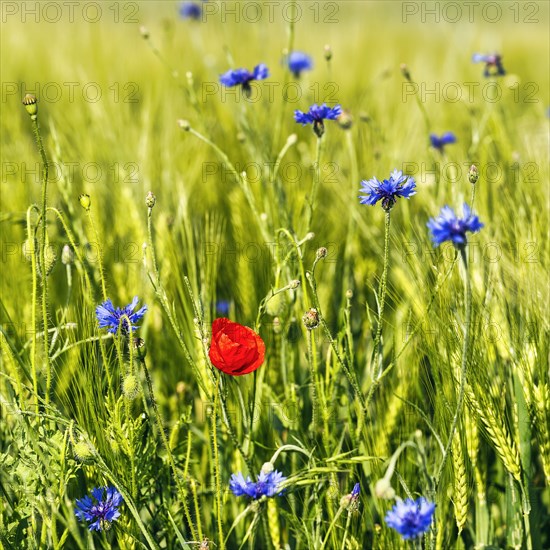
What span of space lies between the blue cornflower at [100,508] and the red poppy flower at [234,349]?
6.5 inches

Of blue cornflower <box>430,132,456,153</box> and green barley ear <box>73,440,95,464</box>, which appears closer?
green barley ear <box>73,440,95,464</box>

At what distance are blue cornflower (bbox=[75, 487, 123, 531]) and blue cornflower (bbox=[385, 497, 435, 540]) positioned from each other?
0.89ft

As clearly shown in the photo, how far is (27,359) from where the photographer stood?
88 cm

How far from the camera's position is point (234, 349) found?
0.64 m

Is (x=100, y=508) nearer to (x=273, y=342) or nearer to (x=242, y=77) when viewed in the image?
(x=273, y=342)

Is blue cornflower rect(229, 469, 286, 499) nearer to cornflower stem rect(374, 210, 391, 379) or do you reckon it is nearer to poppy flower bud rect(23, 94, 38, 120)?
cornflower stem rect(374, 210, 391, 379)

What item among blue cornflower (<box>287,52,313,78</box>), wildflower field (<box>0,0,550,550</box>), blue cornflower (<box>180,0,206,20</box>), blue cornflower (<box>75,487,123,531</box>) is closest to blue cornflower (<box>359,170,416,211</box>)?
wildflower field (<box>0,0,550,550</box>)

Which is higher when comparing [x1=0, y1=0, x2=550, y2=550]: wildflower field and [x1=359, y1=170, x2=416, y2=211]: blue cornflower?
[x1=359, y1=170, x2=416, y2=211]: blue cornflower

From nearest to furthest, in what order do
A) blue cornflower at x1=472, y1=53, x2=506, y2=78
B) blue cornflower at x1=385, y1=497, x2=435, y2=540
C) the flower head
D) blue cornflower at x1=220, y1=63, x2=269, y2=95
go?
1. blue cornflower at x1=385, y1=497, x2=435, y2=540
2. blue cornflower at x1=220, y1=63, x2=269, y2=95
3. blue cornflower at x1=472, y1=53, x2=506, y2=78
4. the flower head

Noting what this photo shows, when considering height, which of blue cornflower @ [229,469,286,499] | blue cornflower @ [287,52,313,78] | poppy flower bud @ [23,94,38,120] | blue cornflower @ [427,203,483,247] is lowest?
blue cornflower @ [229,469,286,499]

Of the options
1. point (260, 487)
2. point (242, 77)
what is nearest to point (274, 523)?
point (260, 487)

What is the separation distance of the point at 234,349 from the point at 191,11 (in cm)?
150

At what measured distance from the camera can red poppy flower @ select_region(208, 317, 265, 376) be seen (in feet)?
2.09

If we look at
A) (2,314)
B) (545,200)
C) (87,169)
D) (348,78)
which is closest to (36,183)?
(87,169)
